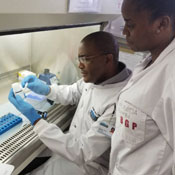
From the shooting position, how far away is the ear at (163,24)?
2.59 ft

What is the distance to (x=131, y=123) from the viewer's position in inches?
34.8

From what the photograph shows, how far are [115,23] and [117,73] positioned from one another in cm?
76

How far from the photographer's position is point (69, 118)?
1708 millimetres

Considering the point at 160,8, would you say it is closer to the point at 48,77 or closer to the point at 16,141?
the point at 16,141

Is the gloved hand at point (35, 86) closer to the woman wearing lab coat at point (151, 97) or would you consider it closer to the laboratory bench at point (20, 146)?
the laboratory bench at point (20, 146)

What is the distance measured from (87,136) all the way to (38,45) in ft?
3.60

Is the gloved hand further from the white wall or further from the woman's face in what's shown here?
the woman's face

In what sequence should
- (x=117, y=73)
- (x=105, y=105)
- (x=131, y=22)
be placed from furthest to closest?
1. (x=117, y=73)
2. (x=105, y=105)
3. (x=131, y=22)

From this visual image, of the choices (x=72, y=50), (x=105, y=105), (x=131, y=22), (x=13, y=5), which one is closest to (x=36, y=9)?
(x=13, y=5)

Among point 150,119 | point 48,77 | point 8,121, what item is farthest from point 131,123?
point 48,77

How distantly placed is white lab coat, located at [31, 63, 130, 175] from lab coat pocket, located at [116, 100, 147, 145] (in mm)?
240

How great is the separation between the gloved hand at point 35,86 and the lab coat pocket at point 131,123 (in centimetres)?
85

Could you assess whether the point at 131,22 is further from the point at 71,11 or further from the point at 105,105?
the point at 105,105

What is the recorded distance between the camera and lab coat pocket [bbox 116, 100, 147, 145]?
33.3 inches
